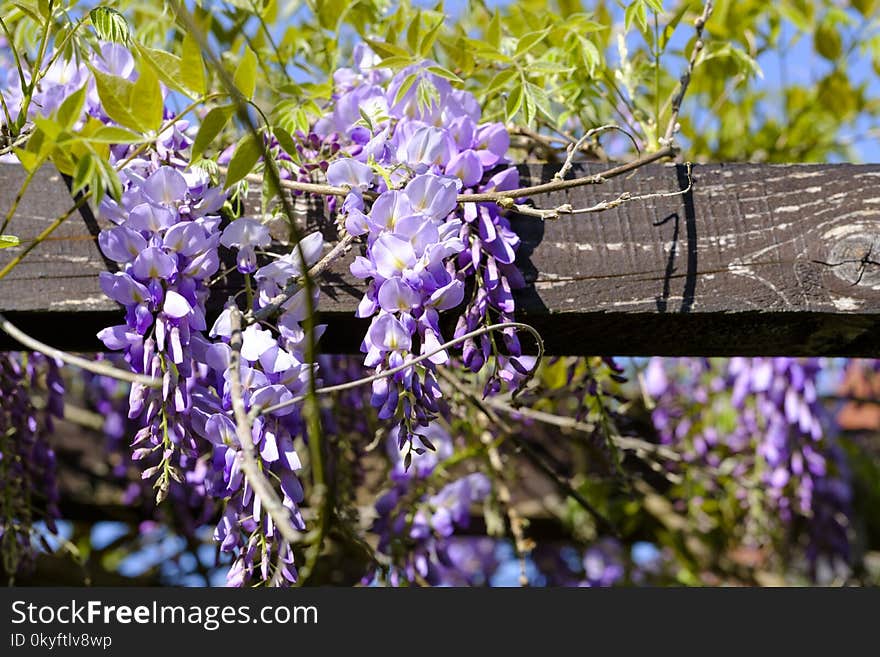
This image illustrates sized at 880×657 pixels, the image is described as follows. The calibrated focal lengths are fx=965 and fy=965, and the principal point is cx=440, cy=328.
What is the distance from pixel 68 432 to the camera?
2.29 metres

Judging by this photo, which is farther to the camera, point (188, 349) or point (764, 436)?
point (764, 436)

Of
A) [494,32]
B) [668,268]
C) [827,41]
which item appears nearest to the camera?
[668,268]

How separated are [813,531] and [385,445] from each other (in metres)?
1.18


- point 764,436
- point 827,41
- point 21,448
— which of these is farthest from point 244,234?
point 764,436

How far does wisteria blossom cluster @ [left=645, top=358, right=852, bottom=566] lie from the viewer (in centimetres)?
196

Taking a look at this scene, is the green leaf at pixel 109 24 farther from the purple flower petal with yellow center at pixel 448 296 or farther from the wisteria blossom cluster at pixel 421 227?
the purple flower petal with yellow center at pixel 448 296

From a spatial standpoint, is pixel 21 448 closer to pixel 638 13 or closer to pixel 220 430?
pixel 220 430

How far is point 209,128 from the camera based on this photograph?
74 centimetres

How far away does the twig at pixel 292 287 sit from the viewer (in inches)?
32.9

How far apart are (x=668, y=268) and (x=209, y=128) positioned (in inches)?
18.6

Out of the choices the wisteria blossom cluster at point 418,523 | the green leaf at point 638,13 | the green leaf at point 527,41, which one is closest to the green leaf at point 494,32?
the green leaf at point 527,41

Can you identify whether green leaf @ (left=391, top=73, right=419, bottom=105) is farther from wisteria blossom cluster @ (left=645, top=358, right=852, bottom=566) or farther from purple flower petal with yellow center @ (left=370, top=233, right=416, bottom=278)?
wisteria blossom cluster @ (left=645, top=358, right=852, bottom=566)

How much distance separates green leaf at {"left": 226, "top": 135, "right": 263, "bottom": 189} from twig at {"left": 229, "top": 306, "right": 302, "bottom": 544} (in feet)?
0.39

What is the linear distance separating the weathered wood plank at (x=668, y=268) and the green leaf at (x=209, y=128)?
0.21 metres
